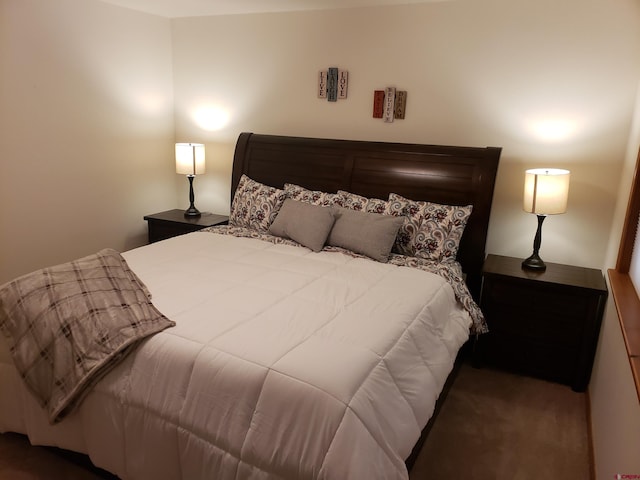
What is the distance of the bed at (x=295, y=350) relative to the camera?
1.52 meters

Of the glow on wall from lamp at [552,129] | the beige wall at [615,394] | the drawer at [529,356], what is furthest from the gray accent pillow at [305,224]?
the beige wall at [615,394]

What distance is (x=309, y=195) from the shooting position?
3420 mm

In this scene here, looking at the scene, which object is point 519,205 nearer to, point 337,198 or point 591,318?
point 591,318

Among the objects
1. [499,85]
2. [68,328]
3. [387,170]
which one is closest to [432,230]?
[387,170]

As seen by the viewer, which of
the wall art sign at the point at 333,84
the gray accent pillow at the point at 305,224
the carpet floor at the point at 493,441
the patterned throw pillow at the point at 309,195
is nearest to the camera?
the carpet floor at the point at 493,441

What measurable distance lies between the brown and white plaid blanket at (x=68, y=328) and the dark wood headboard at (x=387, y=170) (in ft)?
6.00

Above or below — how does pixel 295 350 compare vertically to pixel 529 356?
above

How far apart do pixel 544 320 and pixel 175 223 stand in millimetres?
2753

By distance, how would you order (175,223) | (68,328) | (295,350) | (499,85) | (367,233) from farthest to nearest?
(175,223) < (499,85) < (367,233) < (68,328) < (295,350)

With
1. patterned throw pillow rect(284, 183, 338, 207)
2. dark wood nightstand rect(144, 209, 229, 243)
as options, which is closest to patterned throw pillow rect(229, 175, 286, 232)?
patterned throw pillow rect(284, 183, 338, 207)

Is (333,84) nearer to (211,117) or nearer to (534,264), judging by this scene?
(211,117)

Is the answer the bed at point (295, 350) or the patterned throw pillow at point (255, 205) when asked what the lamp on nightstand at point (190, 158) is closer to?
the patterned throw pillow at point (255, 205)

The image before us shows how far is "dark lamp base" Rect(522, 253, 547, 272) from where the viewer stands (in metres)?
2.91

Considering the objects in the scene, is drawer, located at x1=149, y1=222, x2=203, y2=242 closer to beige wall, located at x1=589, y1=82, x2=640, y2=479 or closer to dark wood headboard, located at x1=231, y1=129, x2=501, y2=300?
dark wood headboard, located at x1=231, y1=129, x2=501, y2=300
